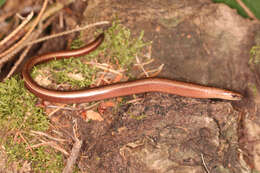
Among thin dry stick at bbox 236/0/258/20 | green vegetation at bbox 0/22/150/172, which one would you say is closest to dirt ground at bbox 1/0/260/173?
thin dry stick at bbox 236/0/258/20

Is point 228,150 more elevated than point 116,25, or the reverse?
point 116,25

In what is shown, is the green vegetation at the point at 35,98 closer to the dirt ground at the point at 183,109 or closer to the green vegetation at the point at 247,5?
the dirt ground at the point at 183,109

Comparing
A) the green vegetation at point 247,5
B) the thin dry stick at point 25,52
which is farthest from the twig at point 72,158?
the green vegetation at point 247,5

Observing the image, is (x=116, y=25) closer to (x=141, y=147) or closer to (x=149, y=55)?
(x=149, y=55)

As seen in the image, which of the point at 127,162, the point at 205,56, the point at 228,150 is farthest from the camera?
the point at 205,56

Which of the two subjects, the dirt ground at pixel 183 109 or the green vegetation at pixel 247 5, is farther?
the green vegetation at pixel 247 5

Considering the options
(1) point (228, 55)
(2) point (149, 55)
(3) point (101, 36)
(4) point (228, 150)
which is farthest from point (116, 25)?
(4) point (228, 150)

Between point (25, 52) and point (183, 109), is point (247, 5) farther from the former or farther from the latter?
point (25, 52)

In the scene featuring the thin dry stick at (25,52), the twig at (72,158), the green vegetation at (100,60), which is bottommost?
the twig at (72,158)

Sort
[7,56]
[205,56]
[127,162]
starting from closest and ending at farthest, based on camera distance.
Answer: [127,162] < [7,56] < [205,56]
